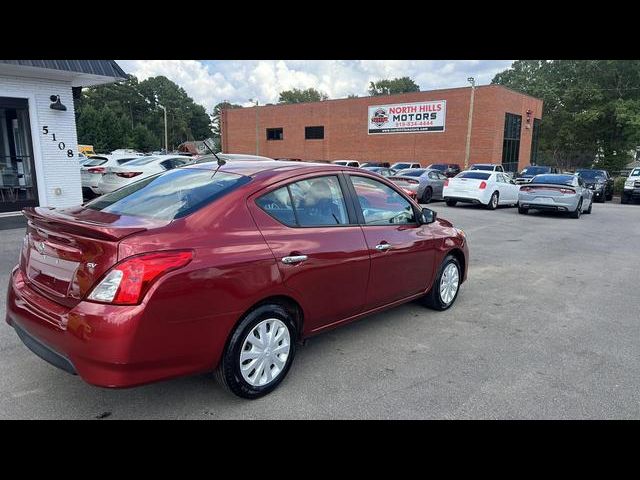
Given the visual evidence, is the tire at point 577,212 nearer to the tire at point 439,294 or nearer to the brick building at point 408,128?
the tire at point 439,294

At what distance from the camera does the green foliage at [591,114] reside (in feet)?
134

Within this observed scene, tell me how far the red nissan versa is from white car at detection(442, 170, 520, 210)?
42.1ft

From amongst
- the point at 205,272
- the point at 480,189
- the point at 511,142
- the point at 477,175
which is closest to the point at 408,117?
the point at 511,142

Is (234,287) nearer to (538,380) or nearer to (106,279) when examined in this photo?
(106,279)

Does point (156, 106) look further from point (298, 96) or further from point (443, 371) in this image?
point (443, 371)

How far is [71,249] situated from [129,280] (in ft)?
1.69

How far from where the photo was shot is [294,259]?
3.29 meters

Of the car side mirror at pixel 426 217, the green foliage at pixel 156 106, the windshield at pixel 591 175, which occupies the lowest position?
the windshield at pixel 591 175

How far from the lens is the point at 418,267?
15.1 feet

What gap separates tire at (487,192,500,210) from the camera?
1637 centimetres

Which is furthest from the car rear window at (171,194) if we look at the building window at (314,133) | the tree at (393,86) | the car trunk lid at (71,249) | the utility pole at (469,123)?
the tree at (393,86)

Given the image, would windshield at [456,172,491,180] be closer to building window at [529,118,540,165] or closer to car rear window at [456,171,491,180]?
car rear window at [456,171,491,180]

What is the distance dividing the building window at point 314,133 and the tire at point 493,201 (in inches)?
1102
